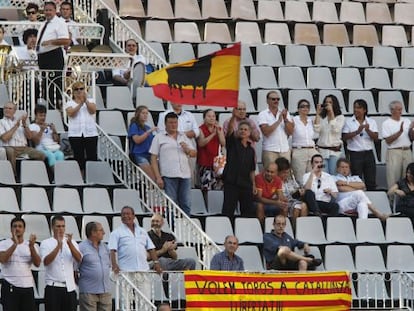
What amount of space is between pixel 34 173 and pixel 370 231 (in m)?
4.11

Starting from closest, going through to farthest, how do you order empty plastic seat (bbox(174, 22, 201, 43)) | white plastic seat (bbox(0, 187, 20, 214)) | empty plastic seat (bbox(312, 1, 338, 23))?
white plastic seat (bbox(0, 187, 20, 214))
empty plastic seat (bbox(174, 22, 201, 43))
empty plastic seat (bbox(312, 1, 338, 23))

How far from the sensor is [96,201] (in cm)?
2434

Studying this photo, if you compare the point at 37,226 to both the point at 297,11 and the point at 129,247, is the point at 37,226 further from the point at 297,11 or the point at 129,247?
the point at 297,11

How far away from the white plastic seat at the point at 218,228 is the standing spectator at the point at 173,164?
428 millimetres

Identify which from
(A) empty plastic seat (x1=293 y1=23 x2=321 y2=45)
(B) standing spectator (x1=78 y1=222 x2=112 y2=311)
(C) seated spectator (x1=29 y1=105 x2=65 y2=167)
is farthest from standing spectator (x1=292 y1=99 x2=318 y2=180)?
(A) empty plastic seat (x1=293 y1=23 x2=321 y2=45)

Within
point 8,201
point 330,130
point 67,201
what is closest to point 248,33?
point 330,130

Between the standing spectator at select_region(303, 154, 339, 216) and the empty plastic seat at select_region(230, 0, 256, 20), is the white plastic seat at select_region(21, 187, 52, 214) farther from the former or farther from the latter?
the empty plastic seat at select_region(230, 0, 256, 20)

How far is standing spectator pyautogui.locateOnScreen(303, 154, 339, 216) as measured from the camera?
995 inches

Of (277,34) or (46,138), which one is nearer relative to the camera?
(46,138)

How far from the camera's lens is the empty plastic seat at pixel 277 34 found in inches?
1211

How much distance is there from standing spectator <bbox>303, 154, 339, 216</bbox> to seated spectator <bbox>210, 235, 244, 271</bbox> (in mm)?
2658

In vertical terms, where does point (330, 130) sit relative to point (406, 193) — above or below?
above

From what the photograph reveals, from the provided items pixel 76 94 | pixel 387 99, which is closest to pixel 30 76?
pixel 76 94

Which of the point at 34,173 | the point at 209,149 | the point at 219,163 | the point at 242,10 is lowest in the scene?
the point at 34,173
